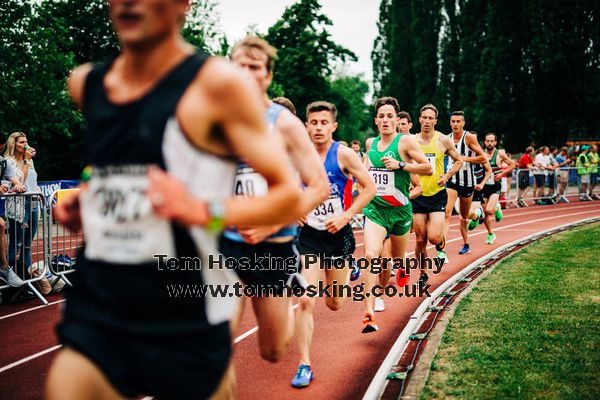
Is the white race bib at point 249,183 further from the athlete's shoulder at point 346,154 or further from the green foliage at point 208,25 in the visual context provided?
the green foliage at point 208,25

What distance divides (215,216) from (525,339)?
4566 millimetres

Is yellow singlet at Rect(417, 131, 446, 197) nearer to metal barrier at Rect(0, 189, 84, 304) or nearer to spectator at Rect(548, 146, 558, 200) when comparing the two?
metal barrier at Rect(0, 189, 84, 304)

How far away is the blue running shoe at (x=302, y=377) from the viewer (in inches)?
198

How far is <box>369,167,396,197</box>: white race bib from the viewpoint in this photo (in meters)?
7.23

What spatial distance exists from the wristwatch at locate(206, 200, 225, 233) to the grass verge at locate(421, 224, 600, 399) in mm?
3016

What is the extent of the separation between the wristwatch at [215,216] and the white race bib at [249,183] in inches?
73.2

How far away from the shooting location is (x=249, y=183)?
3889mm

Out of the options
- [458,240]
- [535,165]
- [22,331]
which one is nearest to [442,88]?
[535,165]

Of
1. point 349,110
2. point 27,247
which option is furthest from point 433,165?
point 349,110

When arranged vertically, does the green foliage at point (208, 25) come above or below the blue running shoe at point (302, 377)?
above

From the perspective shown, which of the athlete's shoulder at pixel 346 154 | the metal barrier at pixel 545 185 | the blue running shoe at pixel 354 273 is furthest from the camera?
the metal barrier at pixel 545 185

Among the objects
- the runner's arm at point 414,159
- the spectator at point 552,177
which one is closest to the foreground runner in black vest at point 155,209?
the runner's arm at point 414,159

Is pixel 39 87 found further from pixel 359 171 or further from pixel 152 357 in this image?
pixel 152 357

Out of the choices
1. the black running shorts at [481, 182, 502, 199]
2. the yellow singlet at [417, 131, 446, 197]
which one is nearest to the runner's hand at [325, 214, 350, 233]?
the yellow singlet at [417, 131, 446, 197]
